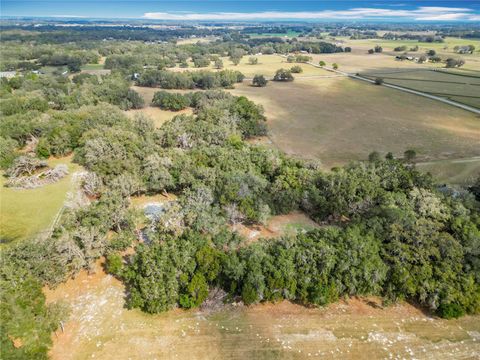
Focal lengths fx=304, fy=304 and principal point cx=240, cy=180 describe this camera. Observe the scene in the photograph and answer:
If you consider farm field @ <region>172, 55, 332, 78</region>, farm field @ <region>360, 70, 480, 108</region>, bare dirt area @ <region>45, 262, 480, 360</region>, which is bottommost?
bare dirt area @ <region>45, 262, 480, 360</region>

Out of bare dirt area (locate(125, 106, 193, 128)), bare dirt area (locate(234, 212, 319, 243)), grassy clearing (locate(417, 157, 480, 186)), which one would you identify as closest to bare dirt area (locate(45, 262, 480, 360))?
bare dirt area (locate(234, 212, 319, 243))

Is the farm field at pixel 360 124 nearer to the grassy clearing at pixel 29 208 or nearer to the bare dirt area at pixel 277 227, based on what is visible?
the bare dirt area at pixel 277 227

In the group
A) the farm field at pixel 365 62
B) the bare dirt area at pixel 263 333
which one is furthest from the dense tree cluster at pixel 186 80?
the bare dirt area at pixel 263 333

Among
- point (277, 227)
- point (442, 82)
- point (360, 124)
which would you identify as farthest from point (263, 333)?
point (442, 82)

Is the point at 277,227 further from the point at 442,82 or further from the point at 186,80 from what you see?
the point at 442,82

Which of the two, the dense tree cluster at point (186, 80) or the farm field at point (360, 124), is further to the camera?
the dense tree cluster at point (186, 80)

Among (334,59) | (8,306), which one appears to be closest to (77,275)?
(8,306)

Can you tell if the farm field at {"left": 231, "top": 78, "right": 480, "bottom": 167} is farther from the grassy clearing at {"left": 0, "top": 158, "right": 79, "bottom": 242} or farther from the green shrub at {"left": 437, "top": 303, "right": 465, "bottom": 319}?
the grassy clearing at {"left": 0, "top": 158, "right": 79, "bottom": 242}

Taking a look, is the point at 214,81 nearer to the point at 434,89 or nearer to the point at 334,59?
the point at 434,89
